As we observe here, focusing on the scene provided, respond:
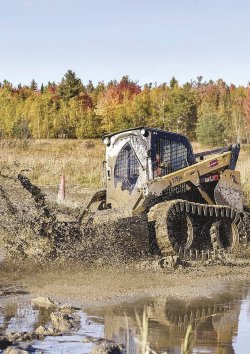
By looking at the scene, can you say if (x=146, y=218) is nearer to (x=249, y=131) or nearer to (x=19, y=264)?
(x=19, y=264)

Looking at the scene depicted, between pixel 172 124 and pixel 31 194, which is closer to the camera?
pixel 31 194

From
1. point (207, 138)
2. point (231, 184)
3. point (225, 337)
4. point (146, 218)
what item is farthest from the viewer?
point (207, 138)

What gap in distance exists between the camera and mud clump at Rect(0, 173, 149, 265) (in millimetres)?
10555

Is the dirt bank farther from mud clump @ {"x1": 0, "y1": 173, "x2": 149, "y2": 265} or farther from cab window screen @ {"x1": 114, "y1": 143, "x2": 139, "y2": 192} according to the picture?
Answer: cab window screen @ {"x1": 114, "y1": 143, "x2": 139, "y2": 192}

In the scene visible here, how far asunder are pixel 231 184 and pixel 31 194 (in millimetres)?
4249

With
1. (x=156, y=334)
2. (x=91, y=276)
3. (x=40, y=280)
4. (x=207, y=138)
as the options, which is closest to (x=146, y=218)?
(x=91, y=276)

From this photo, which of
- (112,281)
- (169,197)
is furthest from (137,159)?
(112,281)

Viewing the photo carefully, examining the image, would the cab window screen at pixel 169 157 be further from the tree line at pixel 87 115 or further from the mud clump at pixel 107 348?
the tree line at pixel 87 115

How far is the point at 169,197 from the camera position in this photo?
1250 centimetres

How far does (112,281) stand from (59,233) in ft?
4.92

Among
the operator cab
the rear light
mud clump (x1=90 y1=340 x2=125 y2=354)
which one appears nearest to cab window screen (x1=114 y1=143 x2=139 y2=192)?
the operator cab

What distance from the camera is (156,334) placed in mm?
6457

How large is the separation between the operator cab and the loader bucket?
79 centimetres

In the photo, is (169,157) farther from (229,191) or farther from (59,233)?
(59,233)
